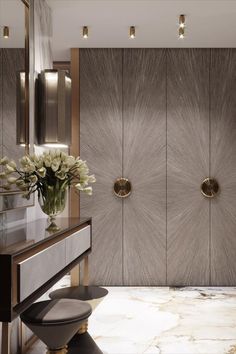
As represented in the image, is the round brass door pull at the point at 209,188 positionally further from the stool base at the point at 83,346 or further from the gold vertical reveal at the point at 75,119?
the stool base at the point at 83,346

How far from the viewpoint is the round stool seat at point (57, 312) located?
2.00 m

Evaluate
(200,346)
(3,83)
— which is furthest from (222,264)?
(3,83)

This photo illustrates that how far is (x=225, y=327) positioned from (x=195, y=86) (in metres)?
2.52

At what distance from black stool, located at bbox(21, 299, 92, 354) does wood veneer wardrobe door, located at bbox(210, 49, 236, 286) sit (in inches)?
112

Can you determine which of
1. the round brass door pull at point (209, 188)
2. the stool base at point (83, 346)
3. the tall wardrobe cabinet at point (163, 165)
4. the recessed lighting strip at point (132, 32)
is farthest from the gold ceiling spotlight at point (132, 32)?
the stool base at point (83, 346)

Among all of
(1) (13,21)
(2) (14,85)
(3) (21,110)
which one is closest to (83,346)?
Answer: (3) (21,110)

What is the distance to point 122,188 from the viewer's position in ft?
15.5

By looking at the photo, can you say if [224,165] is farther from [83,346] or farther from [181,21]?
[83,346]

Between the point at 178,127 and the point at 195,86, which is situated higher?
the point at 195,86

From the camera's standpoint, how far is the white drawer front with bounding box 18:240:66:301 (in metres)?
1.73

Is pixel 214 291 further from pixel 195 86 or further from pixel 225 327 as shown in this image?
pixel 195 86

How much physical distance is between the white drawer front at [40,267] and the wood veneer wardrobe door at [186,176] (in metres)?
2.53

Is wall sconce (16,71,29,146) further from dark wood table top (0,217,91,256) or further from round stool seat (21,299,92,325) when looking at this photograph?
round stool seat (21,299,92,325)

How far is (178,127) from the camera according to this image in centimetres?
476
